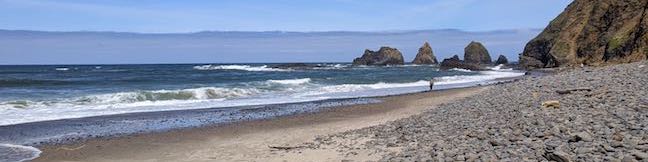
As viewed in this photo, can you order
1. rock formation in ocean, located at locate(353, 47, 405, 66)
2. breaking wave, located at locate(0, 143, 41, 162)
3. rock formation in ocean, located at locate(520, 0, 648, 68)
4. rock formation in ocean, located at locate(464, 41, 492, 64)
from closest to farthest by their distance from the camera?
breaking wave, located at locate(0, 143, 41, 162) → rock formation in ocean, located at locate(520, 0, 648, 68) → rock formation in ocean, located at locate(464, 41, 492, 64) → rock formation in ocean, located at locate(353, 47, 405, 66)

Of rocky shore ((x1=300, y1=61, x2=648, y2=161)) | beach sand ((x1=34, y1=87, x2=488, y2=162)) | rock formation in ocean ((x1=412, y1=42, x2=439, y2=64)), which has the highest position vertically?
rock formation in ocean ((x1=412, y1=42, x2=439, y2=64))

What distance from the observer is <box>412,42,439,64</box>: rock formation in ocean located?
12166cm

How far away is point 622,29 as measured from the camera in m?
43.8

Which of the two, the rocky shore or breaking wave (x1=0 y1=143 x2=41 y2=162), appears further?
breaking wave (x1=0 y1=143 x2=41 y2=162)

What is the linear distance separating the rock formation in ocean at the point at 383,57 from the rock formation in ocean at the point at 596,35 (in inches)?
1965

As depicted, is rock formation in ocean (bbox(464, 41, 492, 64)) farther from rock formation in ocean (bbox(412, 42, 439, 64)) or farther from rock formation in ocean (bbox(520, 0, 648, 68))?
rock formation in ocean (bbox(520, 0, 648, 68))

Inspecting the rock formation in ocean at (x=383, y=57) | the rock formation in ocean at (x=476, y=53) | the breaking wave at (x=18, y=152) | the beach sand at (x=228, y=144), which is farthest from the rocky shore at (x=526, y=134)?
the rock formation in ocean at (x=383, y=57)

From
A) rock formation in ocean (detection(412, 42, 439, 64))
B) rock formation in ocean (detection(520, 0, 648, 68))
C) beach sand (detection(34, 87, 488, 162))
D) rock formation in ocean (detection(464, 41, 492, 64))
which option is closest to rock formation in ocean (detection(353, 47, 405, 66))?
rock formation in ocean (detection(412, 42, 439, 64))

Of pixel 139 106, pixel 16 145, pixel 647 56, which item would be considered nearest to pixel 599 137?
pixel 16 145


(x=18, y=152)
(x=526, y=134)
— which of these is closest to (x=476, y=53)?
(x=18, y=152)

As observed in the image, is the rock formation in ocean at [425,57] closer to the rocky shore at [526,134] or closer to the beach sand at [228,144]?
the beach sand at [228,144]

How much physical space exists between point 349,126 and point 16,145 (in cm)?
696

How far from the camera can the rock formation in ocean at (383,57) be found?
4579 inches

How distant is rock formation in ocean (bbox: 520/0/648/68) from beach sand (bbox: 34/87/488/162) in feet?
93.6
